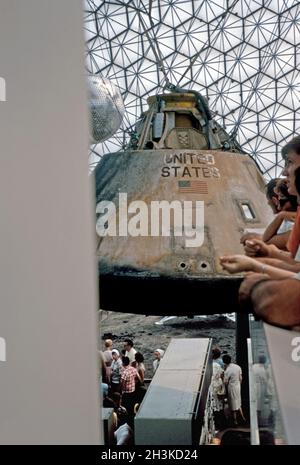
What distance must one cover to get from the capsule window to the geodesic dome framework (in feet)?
1.15

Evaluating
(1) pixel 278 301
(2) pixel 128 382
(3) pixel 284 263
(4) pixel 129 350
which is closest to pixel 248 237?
(3) pixel 284 263

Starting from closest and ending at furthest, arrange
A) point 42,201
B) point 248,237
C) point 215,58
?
point 42,201, point 248,237, point 215,58

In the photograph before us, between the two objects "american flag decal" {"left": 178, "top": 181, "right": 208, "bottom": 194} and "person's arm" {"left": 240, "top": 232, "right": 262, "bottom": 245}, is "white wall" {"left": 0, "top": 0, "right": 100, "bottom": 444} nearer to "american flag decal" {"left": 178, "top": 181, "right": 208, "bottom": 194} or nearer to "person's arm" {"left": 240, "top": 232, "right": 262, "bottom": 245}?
"american flag decal" {"left": 178, "top": 181, "right": 208, "bottom": 194}

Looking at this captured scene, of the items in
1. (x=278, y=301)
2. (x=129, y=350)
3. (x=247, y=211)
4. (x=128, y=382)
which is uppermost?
(x=247, y=211)

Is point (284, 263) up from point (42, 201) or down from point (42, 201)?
down

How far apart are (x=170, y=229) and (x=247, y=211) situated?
2.50 ft

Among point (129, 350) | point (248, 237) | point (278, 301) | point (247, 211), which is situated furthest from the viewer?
point (247, 211)

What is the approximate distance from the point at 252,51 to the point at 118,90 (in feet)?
4.80

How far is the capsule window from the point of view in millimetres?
4871

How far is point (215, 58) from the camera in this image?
5348mm

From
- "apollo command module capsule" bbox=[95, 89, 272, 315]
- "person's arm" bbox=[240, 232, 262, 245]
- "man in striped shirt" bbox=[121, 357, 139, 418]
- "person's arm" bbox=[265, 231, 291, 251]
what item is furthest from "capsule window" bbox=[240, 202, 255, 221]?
"man in striped shirt" bbox=[121, 357, 139, 418]

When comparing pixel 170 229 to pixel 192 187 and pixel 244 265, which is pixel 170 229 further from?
pixel 244 265

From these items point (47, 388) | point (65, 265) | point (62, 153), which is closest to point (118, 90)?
point (62, 153)

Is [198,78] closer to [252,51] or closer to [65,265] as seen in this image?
[252,51]
